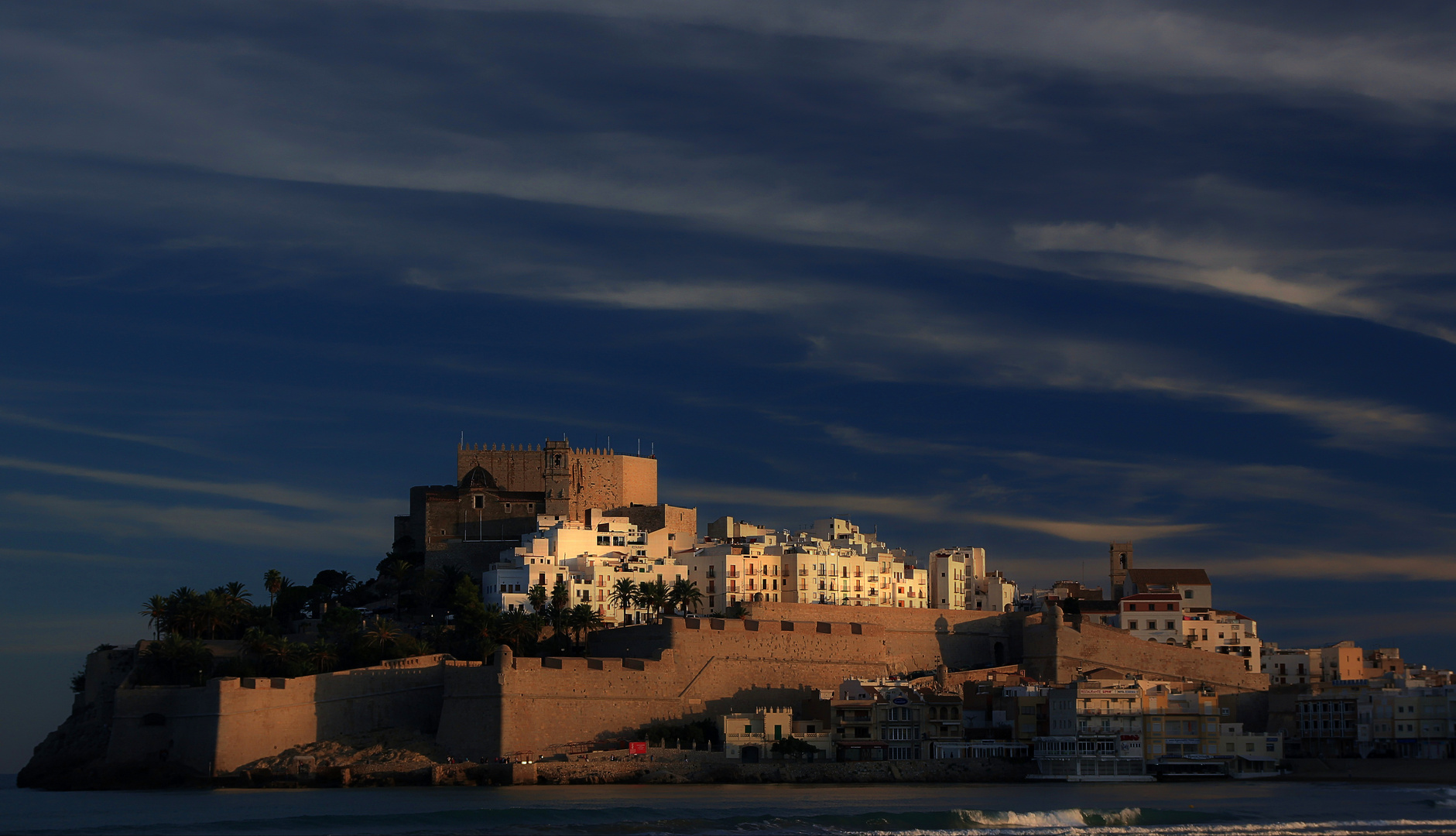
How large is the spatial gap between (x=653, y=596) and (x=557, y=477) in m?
13.1

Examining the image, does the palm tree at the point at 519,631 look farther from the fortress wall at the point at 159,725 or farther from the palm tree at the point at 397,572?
the fortress wall at the point at 159,725

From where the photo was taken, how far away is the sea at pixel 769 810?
41.5m

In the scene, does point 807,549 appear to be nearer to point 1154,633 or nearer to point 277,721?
point 1154,633

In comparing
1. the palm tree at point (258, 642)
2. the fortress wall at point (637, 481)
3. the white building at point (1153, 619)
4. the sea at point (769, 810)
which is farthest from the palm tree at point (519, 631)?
the white building at point (1153, 619)

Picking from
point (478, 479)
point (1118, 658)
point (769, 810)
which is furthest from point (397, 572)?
point (769, 810)

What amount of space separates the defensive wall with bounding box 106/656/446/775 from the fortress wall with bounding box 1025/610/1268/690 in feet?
76.3

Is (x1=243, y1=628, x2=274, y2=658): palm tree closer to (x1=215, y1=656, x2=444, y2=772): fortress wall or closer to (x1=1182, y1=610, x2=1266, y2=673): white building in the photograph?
(x1=215, y1=656, x2=444, y2=772): fortress wall

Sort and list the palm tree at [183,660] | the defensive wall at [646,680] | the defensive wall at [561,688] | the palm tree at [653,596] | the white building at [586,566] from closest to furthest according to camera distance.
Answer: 1. the defensive wall at [561,688]
2. the defensive wall at [646,680]
3. the palm tree at [183,660]
4. the palm tree at [653,596]
5. the white building at [586,566]

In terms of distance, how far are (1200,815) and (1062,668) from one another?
23052mm

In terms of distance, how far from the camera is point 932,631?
70.1 m

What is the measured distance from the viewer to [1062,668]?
67.1 metres

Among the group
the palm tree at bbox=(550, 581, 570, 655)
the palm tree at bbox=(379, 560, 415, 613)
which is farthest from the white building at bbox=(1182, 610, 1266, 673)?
the palm tree at bbox=(379, 560, 415, 613)

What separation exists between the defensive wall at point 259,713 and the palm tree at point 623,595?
1033cm

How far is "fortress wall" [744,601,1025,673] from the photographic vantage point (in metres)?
68.0
